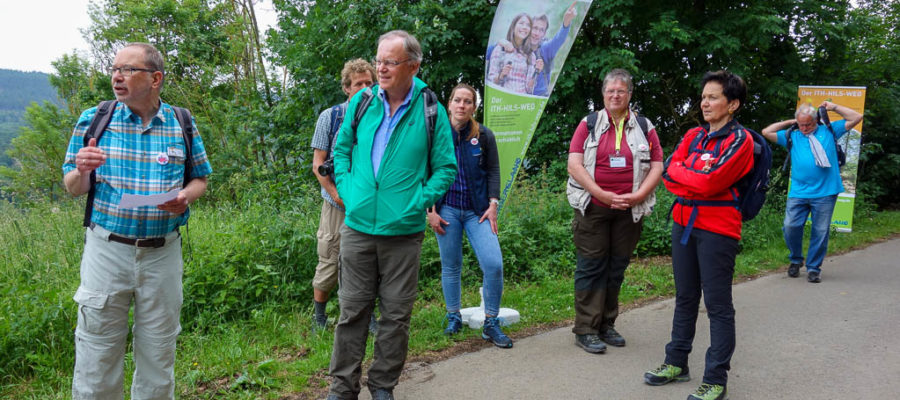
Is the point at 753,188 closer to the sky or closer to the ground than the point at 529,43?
closer to the ground

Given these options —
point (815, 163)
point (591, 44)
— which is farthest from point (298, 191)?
point (591, 44)

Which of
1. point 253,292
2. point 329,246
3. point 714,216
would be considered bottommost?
point 253,292

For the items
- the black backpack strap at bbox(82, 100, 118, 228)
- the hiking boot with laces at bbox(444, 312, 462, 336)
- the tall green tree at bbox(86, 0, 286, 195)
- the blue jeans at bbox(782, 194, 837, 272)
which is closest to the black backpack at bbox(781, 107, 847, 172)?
the blue jeans at bbox(782, 194, 837, 272)

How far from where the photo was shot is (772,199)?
11039 millimetres

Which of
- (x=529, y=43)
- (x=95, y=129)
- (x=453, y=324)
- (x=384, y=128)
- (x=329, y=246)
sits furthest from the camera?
(x=529, y=43)

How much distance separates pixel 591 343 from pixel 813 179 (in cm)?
428

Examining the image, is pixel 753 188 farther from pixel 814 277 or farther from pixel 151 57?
pixel 814 277

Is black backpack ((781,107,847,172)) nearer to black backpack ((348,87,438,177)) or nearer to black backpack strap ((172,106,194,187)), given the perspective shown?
black backpack ((348,87,438,177))

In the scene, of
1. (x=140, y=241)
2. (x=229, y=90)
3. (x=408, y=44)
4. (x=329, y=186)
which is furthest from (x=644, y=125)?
(x=229, y=90)

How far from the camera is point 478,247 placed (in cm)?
416

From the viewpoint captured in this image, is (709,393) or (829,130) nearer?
(709,393)

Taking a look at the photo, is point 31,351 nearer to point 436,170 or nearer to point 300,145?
point 436,170

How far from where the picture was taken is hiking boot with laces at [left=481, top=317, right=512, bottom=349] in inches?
164

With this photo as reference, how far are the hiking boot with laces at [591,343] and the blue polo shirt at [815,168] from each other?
4.12 meters
